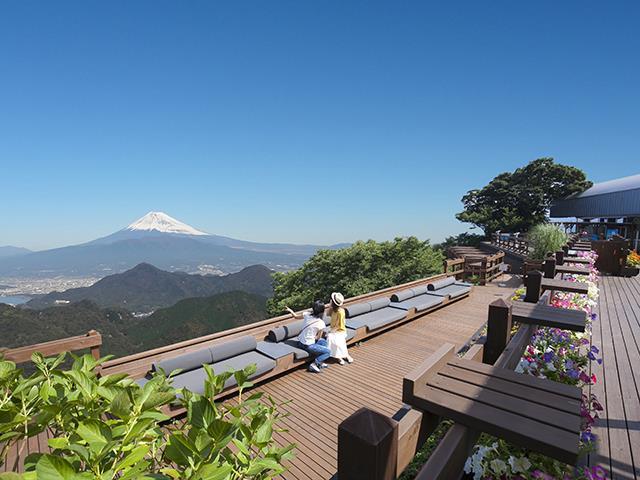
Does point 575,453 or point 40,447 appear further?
point 40,447

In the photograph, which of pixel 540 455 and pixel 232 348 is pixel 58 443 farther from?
pixel 232 348

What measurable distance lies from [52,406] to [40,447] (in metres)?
3.47

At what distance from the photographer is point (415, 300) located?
9.04 meters

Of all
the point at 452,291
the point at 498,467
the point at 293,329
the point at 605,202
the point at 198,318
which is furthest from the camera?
the point at 198,318

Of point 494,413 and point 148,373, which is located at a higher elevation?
point 494,413

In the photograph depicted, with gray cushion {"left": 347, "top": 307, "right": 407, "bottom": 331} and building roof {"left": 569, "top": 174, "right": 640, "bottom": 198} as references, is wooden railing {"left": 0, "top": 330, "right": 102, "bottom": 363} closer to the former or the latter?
gray cushion {"left": 347, "top": 307, "right": 407, "bottom": 331}

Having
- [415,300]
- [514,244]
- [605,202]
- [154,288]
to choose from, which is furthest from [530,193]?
[154,288]

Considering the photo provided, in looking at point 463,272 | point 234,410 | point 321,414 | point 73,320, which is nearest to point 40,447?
point 321,414

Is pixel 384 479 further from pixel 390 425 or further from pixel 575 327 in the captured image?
pixel 575 327

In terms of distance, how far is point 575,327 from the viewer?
3.19 m

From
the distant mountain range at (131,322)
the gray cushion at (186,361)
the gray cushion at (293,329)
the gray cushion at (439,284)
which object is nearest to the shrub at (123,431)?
the gray cushion at (186,361)

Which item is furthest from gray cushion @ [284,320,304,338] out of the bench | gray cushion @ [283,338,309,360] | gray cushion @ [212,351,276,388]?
the bench

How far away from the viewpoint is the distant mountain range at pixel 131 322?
138 feet

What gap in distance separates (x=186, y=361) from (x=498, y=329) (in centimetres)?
411
